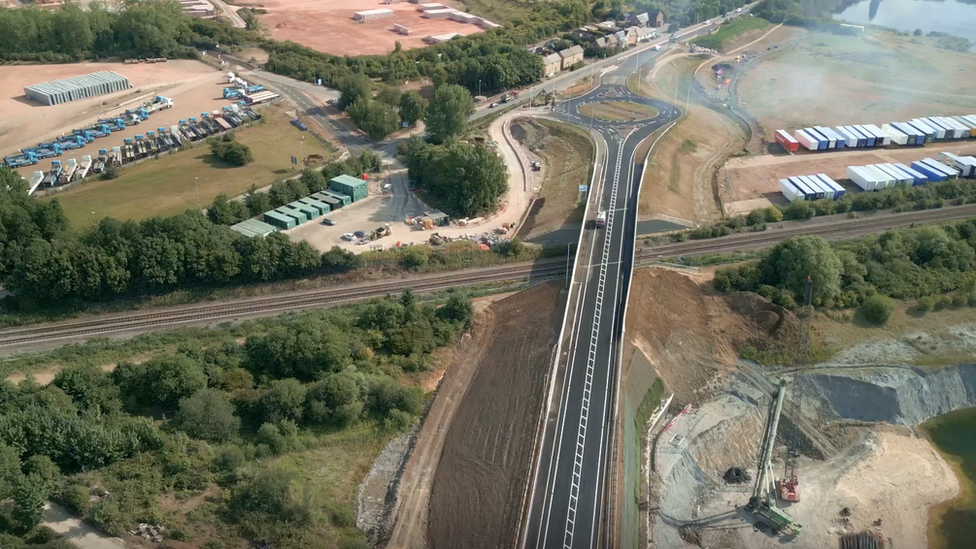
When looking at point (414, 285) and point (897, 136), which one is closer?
point (414, 285)

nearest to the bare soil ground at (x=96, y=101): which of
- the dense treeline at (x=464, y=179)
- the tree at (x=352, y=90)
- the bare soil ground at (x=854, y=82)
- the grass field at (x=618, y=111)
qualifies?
the tree at (x=352, y=90)

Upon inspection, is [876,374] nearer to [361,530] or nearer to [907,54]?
[361,530]

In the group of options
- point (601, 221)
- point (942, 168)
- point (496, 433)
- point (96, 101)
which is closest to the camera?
point (496, 433)

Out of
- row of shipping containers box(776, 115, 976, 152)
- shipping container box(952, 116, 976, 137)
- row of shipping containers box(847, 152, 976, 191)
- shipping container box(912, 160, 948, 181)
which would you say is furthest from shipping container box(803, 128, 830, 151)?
shipping container box(952, 116, 976, 137)

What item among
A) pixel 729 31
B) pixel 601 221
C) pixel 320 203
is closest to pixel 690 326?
pixel 601 221

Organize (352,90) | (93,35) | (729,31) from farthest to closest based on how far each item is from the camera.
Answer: (729,31)
(93,35)
(352,90)

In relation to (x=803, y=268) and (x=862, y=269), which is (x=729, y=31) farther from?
(x=803, y=268)
